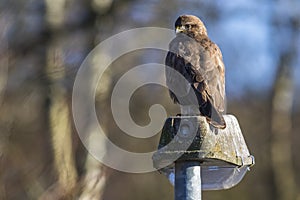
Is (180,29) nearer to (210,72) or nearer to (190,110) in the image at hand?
(210,72)

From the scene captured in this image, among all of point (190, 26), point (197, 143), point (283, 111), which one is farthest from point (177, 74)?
point (283, 111)

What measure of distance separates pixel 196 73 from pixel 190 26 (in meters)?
0.81

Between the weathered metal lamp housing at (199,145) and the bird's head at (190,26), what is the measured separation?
4.85 feet

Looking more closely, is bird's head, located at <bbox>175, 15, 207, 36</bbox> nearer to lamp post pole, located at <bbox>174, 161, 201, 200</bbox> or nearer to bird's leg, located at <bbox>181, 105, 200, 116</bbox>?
bird's leg, located at <bbox>181, 105, 200, 116</bbox>

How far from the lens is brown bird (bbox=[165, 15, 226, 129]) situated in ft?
12.7

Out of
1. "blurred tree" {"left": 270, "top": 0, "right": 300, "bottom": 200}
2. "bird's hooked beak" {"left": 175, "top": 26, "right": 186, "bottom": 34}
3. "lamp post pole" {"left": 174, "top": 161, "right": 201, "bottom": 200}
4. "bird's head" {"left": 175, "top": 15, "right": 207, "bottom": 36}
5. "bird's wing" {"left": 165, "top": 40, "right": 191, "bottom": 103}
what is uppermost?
"bird's head" {"left": 175, "top": 15, "right": 207, "bottom": 36}

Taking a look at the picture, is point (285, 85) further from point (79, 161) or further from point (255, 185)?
point (79, 161)

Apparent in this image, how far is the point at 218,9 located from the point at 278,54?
3.00 m

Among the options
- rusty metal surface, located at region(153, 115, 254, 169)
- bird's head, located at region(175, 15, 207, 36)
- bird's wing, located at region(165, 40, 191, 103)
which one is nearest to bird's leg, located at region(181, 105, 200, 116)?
bird's wing, located at region(165, 40, 191, 103)

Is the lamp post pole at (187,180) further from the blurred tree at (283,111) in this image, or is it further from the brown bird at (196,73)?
the blurred tree at (283,111)

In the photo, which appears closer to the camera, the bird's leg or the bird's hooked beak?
the bird's leg

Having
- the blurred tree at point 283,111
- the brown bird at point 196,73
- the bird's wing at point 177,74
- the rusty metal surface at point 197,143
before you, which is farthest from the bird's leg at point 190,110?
the blurred tree at point 283,111

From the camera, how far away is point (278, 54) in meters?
17.0

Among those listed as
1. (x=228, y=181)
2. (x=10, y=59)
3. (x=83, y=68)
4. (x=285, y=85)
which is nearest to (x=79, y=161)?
(x=83, y=68)
